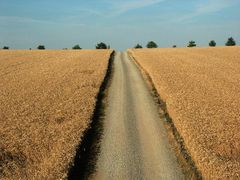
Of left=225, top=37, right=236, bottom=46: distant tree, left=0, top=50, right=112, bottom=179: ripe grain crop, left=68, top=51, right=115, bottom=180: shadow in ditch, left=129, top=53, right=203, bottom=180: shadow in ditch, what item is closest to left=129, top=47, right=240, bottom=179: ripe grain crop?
left=129, top=53, right=203, bottom=180: shadow in ditch

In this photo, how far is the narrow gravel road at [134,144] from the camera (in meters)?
18.5

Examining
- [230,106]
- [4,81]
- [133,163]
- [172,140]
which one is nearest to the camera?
[133,163]

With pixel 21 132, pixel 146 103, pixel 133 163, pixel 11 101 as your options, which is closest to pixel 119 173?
pixel 133 163

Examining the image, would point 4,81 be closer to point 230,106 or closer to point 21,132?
point 21,132

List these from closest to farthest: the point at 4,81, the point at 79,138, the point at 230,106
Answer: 1. the point at 79,138
2. the point at 230,106
3. the point at 4,81

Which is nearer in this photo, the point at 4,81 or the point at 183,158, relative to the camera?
the point at 183,158

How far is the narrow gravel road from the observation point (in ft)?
60.7

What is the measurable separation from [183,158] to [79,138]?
5.70 m

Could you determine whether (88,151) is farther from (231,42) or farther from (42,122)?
(231,42)

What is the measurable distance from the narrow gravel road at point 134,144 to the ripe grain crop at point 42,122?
1.69 metres

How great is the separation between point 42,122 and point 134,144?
20.7ft

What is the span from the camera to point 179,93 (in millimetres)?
32250

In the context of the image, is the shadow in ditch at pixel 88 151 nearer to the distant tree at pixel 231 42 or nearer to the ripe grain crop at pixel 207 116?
the ripe grain crop at pixel 207 116

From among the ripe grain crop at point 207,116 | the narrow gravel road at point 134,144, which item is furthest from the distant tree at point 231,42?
the narrow gravel road at point 134,144
